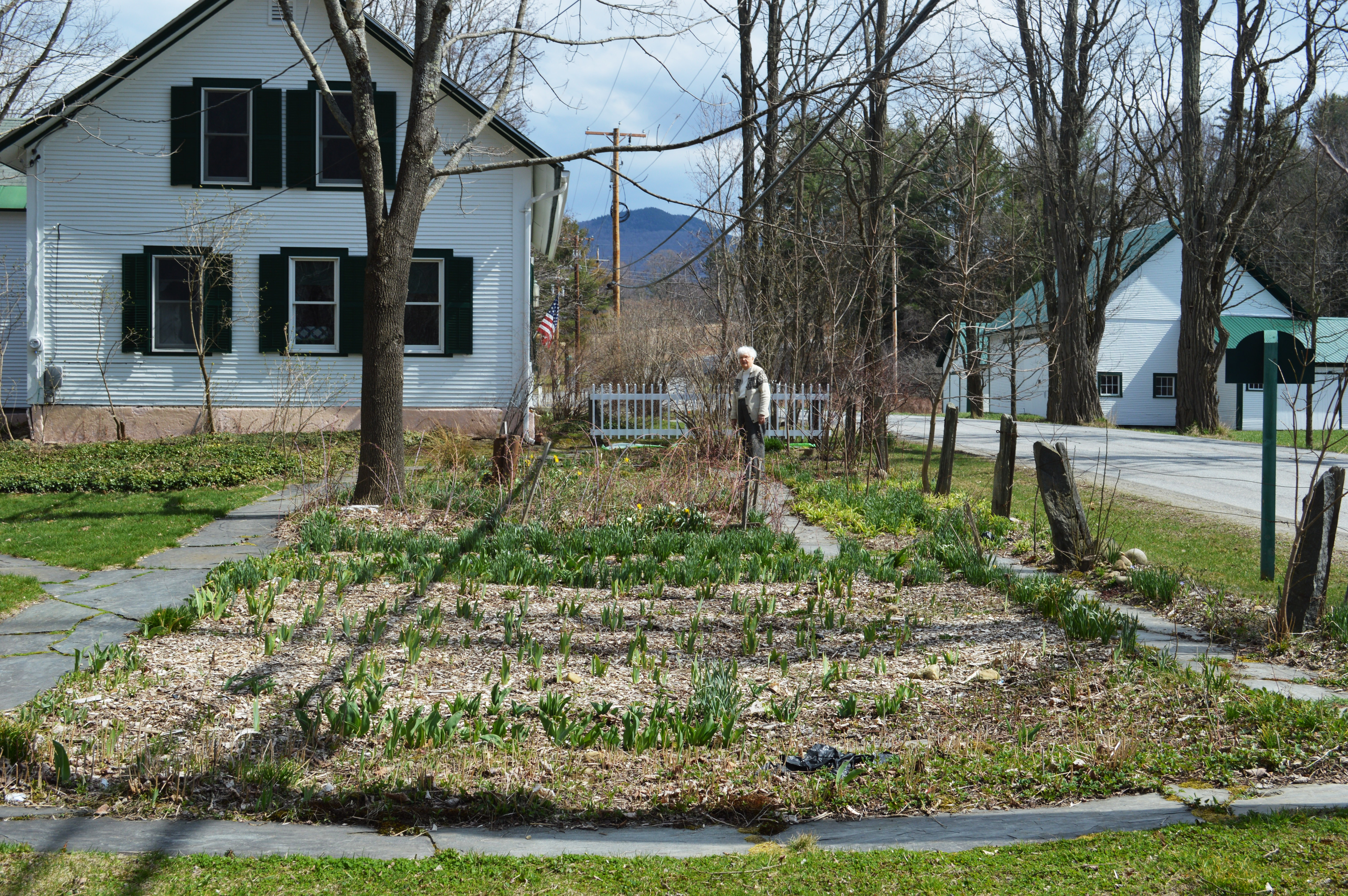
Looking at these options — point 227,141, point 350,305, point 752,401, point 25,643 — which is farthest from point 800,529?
point 227,141

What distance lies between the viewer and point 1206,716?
405 centimetres

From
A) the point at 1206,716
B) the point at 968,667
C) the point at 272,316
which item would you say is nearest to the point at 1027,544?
the point at 968,667

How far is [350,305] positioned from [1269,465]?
14357 mm

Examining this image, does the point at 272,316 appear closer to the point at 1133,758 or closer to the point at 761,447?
the point at 761,447

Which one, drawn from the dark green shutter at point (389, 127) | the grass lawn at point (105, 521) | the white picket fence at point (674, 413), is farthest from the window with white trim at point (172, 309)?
the white picket fence at point (674, 413)

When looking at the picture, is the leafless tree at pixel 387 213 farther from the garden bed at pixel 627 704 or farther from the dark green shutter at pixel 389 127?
the dark green shutter at pixel 389 127

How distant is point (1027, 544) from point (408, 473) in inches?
264

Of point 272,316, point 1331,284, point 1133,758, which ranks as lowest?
point 1133,758

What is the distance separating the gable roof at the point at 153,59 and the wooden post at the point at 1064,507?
11.5 meters

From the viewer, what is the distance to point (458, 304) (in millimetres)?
17266

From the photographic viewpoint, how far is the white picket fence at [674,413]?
1653 centimetres

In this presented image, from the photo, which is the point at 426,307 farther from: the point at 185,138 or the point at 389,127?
the point at 185,138

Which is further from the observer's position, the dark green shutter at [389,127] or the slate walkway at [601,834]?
the dark green shutter at [389,127]

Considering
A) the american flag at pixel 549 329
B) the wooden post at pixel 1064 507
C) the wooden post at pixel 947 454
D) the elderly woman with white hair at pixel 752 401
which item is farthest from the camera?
the american flag at pixel 549 329
